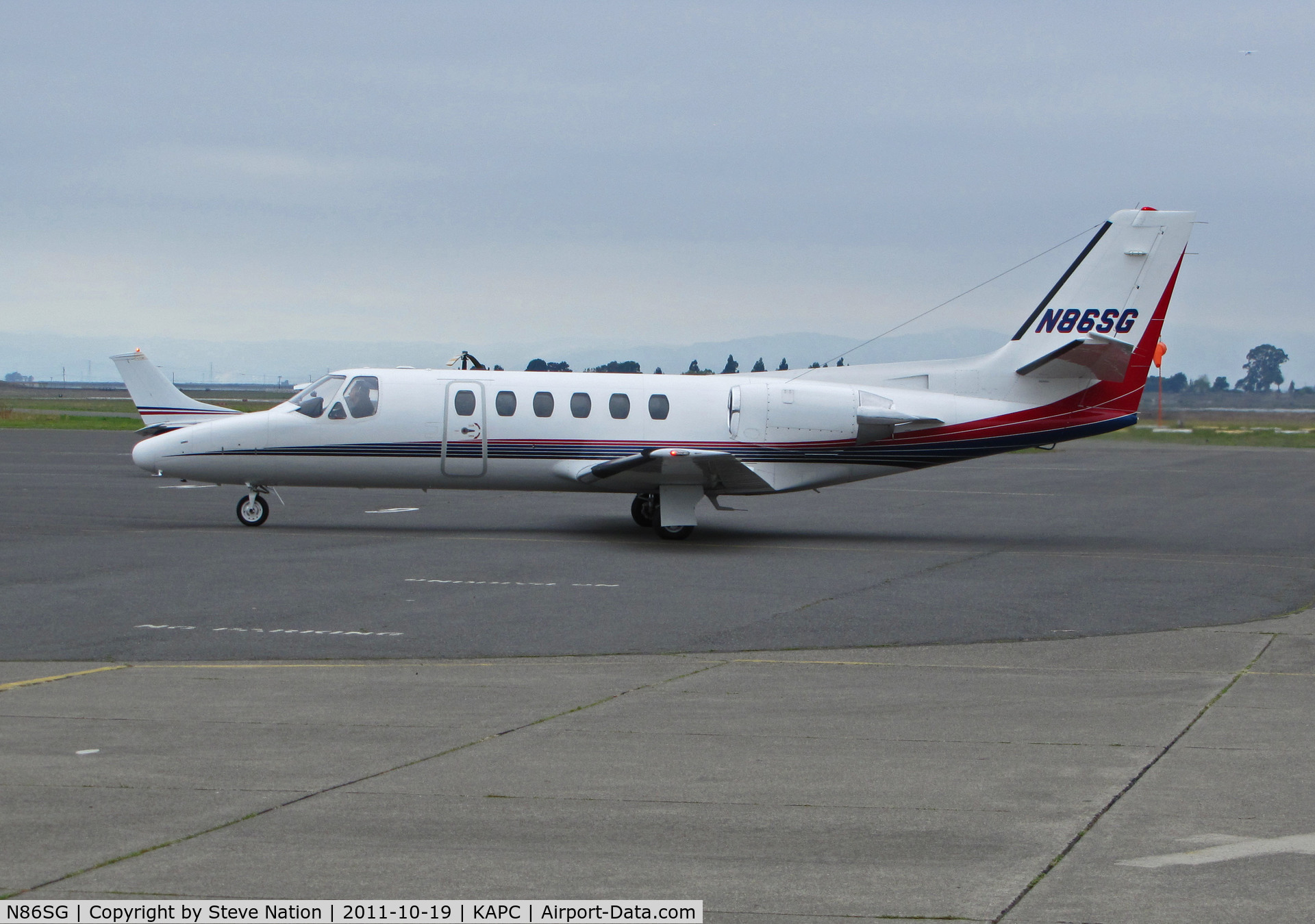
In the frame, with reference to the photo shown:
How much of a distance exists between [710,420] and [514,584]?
6564mm

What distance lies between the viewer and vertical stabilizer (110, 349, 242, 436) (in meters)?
31.2

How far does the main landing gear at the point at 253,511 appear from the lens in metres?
21.2

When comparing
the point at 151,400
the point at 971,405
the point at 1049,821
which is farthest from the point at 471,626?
the point at 151,400

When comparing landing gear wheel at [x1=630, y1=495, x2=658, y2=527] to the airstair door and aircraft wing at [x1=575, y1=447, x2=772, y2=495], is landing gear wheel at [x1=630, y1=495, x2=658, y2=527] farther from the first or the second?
the airstair door

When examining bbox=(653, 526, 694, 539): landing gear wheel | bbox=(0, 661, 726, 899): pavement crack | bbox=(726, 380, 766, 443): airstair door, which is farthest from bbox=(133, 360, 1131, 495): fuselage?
bbox=(0, 661, 726, 899): pavement crack

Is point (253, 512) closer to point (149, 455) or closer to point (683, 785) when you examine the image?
point (149, 455)

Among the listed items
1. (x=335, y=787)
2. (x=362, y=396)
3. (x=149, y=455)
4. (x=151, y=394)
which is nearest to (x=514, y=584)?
(x=362, y=396)

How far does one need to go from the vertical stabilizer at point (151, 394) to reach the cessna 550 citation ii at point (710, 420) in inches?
437

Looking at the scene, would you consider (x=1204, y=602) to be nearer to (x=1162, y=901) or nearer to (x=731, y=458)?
(x=731, y=458)

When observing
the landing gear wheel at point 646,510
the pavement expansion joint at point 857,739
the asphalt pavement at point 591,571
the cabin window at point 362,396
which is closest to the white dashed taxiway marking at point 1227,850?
the pavement expansion joint at point 857,739

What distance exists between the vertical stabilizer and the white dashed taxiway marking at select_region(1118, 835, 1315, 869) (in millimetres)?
28343

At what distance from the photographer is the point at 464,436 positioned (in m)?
20.7

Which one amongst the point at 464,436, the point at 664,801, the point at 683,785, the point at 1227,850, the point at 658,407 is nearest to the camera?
the point at 1227,850

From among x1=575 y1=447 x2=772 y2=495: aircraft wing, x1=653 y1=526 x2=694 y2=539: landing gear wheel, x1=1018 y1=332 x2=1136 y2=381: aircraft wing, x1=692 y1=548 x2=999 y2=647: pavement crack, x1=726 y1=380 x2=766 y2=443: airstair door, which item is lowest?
x1=692 y1=548 x2=999 y2=647: pavement crack
